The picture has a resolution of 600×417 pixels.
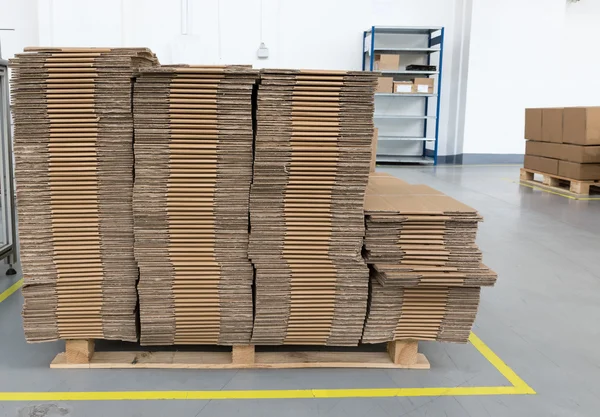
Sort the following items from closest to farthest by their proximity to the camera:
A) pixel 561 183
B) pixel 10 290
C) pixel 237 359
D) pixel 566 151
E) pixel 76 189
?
pixel 76 189
pixel 237 359
pixel 10 290
pixel 566 151
pixel 561 183

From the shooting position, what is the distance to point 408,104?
43.8ft

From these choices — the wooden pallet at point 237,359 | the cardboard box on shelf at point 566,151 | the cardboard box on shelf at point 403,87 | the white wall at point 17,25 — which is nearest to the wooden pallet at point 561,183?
the cardboard box on shelf at point 566,151

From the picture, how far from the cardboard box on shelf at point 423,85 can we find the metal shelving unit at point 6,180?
369 inches

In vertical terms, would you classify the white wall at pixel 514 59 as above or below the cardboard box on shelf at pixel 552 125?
above

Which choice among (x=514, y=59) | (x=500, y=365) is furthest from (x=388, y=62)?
(x=500, y=365)

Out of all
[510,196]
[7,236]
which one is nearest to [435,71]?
[510,196]

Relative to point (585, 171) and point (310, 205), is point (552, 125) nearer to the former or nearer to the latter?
point (585, 171)

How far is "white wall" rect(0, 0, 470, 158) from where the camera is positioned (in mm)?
11602

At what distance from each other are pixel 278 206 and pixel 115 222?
897 millimetres

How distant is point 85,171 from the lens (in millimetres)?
2850

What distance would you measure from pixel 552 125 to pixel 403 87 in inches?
148

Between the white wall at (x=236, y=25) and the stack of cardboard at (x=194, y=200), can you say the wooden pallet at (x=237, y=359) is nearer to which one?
the stack of cardboard at (x=194, y=200)

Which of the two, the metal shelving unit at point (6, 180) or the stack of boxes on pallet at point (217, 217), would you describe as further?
the metal shelving unit at point (6, 180)

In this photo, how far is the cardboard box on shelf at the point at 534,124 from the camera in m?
9.75
